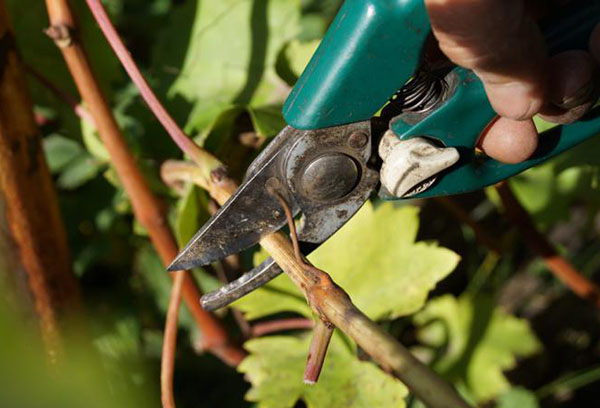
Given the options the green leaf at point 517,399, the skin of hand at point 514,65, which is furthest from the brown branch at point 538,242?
the skin of hand at point 514,65

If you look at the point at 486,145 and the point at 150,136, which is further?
the point at 150,136

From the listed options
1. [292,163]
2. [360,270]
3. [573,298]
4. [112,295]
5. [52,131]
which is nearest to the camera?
[292,163]

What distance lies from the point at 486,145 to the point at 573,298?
39.8 inches

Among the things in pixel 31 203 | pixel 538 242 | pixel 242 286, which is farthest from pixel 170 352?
pixel 538 242

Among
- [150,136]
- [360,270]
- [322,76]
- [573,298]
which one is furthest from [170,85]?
[573,298]

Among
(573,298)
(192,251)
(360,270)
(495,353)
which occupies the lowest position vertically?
(573,298)

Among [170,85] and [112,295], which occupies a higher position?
[170,85]

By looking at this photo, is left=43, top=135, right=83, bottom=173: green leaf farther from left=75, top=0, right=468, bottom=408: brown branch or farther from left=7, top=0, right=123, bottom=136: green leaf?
left=75, top=0, right=468, bottom=408: brown branch

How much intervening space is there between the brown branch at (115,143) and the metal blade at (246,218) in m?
0.27

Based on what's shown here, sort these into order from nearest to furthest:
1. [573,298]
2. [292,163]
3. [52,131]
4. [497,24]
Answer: [497,24] → [292,163] → [52,131] → [573,298]

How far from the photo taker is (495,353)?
1414mm

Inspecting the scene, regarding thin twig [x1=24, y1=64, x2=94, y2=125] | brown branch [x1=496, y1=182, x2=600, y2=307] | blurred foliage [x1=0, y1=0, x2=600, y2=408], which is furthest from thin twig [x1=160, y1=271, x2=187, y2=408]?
brown branch [x1=496, y1=182, x2=600, y2=307]

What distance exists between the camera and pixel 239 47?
120 centimetres

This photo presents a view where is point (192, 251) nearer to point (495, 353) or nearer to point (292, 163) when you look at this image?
point (292, 163)
